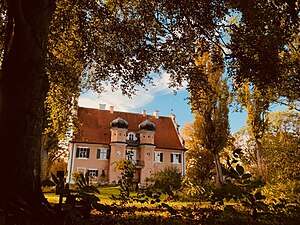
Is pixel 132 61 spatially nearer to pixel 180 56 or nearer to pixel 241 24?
pixel 180 56

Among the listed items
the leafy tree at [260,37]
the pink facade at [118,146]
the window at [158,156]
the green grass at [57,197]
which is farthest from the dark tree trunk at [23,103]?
the window at [158,156]

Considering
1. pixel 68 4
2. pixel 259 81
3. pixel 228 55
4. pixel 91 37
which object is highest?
pixel 68 4

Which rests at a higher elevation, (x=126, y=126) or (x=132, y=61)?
(x=126, y=126)

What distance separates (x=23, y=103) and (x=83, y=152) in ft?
125

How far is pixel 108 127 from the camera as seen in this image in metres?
44.5

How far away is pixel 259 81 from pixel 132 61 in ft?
13.7

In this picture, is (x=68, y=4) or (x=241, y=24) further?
(x=68, y=4)

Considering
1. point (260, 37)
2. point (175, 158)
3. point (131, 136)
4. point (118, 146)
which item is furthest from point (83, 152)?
point (260, 37)

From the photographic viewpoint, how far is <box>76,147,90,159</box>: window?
40616 millimetres

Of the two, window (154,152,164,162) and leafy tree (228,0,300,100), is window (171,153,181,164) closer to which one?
window (154,152,164,162)

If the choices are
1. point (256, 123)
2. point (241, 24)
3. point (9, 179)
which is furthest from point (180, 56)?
point (256, 123)

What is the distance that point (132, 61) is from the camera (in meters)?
9.26

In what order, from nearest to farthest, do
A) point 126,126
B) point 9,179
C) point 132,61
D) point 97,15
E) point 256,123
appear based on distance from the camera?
point 9,179 → point 97,15 → point 132,61 → point 256,123 → point 126,126

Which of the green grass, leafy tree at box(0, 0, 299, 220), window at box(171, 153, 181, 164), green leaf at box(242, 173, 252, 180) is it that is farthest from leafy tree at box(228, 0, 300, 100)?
window at box(171, 153, 181, 164)
